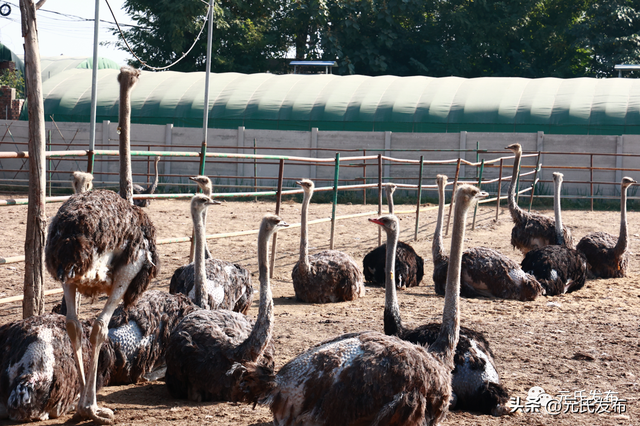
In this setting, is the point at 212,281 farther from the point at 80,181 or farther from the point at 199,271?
the point at 80,181

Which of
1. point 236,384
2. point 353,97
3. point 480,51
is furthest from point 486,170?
point 236,384

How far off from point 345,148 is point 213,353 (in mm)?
14361

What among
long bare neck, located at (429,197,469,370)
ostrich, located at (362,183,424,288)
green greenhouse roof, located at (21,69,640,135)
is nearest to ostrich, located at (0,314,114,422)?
long bare neck, located at (429,197,469,370)

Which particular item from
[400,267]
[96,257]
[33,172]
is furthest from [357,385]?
[400,267]

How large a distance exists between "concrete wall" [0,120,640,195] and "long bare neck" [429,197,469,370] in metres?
12.2

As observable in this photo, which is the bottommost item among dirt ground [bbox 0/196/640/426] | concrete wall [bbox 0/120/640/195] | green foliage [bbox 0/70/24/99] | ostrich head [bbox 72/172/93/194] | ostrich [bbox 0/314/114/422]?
dirt ground [bbox 0/196/640/426]

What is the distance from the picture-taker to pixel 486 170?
699 inches

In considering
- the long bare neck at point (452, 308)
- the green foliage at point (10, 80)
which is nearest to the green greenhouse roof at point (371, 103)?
the green foliage at point (10, 80)

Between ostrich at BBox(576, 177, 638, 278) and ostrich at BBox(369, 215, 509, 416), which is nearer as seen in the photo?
ostrich at BBox(369, 215, 509, 416)

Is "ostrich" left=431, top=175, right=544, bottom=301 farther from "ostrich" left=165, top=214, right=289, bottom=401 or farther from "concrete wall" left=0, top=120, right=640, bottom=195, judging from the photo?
"concrete wall" left=0, top=120, right=640, bottom=195

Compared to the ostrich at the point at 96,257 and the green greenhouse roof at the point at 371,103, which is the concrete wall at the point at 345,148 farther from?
the ostrich at the point at 96,257

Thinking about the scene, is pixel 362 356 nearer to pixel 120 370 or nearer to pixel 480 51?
pixel 120 370

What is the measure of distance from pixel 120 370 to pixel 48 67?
25215mm

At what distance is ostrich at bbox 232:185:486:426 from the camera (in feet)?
9.34
